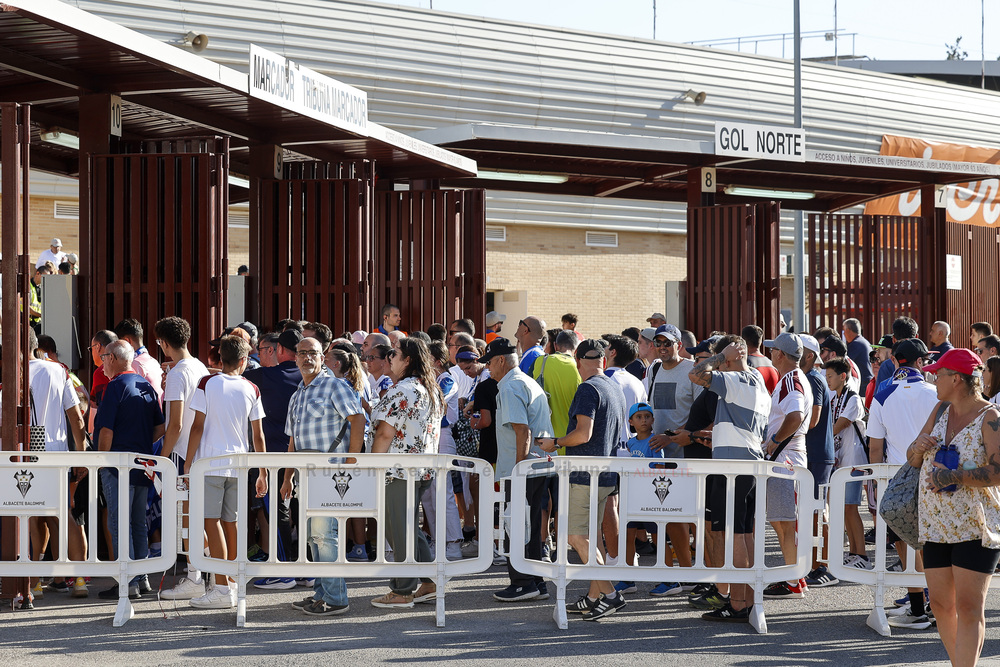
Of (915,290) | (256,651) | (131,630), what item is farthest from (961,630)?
(915,290)

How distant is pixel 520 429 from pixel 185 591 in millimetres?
2529

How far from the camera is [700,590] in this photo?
301 inches

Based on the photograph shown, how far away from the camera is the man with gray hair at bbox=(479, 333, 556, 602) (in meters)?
7.55

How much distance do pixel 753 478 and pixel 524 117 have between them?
20.2 metres

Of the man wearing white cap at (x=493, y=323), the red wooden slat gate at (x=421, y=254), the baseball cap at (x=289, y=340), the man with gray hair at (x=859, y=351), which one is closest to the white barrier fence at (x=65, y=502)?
the baseball cap at (x=289, y=340)

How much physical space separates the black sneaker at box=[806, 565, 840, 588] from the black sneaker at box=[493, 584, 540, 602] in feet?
7.04

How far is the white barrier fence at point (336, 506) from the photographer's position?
675cm

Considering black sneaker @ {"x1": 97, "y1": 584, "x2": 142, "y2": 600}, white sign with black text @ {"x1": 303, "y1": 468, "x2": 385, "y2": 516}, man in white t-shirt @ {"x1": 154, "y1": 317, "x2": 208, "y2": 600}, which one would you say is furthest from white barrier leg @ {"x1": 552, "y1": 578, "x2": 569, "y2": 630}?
black sneaker @ {"x1": 97, "y1": 584, "x2": 142, "y2": 600}

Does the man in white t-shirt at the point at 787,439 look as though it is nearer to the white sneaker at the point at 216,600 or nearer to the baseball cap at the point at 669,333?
the baseball cap at the point at 669,333

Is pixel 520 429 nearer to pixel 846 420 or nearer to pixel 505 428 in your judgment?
pixel 505 428

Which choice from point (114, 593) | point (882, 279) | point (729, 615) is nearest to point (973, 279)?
point (882, 279)

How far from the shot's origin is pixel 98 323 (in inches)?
439

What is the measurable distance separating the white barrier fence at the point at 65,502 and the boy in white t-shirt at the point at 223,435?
550 mm

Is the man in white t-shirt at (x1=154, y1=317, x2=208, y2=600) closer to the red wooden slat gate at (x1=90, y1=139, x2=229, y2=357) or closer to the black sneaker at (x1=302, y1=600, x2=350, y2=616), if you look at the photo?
the black sneaker at (x1=302, y1=600, x2=350, y2=616)
